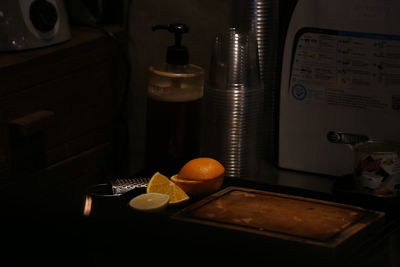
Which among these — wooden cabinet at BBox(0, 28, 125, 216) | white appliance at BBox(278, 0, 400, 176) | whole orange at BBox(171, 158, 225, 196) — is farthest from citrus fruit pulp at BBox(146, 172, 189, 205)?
white appliance at BBox(278, 0, 400, 176)

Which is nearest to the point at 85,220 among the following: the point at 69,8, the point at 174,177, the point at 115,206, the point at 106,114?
the point at 115,206

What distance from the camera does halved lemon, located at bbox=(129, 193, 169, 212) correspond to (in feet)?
3.95

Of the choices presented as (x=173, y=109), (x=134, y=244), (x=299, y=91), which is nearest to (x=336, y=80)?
(x=299, y=91)

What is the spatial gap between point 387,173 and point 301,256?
0.97 ft

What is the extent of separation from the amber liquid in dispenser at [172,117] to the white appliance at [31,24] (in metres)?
0.27

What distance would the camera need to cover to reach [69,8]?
1790 mm

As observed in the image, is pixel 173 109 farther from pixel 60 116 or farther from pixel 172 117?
pixel 60 116

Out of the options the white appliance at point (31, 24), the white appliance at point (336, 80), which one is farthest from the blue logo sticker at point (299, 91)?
the white appliance at point (31, 24)

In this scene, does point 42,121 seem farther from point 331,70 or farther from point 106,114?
point 331,70

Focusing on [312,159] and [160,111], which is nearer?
[160,111]

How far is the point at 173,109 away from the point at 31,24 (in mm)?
350

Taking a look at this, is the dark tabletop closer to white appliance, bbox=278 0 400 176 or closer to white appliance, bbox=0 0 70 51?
white appliance, bbox=278 0 400 176

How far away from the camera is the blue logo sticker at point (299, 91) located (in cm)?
148

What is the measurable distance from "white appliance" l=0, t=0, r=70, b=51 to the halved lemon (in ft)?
1.43
